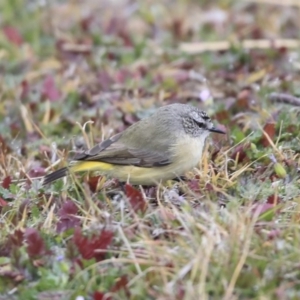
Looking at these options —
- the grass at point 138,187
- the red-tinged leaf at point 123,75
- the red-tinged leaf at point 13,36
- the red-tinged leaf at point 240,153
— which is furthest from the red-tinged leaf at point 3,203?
the red-tinged leaf at point 13,36

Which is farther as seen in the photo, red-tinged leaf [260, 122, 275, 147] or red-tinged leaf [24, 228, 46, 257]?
red-tinged leaf [260, 122, 275, 147]

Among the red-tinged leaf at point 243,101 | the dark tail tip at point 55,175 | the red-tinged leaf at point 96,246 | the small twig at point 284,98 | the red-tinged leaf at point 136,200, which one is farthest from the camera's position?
the red-tinged leaf at point 243,101

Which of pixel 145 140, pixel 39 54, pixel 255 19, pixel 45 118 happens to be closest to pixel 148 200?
pixel 145 140

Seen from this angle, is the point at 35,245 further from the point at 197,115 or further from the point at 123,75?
the point at 123,75

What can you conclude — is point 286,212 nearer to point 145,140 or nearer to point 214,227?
point 214,227

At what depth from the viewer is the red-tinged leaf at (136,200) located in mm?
5152

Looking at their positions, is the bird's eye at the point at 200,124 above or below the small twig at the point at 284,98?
above

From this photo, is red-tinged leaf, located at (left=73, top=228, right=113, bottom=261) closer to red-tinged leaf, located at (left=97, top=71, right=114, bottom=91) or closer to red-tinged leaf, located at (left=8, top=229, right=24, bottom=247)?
red-tinged leaf, located at (left=8, top=229, right=24, bottom=247)

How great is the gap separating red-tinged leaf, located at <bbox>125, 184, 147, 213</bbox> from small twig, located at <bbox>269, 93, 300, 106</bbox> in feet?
8.39

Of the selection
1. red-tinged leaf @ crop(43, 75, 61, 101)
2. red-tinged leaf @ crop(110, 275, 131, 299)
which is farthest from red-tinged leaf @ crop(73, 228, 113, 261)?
red-tinged leaf @ crop(43, 75, 61, 101)

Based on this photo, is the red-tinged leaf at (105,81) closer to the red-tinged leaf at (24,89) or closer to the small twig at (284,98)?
the red-tinged leaf at (24,89)

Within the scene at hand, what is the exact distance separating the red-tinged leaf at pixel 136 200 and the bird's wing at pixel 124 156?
0.62m

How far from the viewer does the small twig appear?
728cm

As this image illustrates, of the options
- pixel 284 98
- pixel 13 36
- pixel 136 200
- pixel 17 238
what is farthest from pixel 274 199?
pixel 13 36
